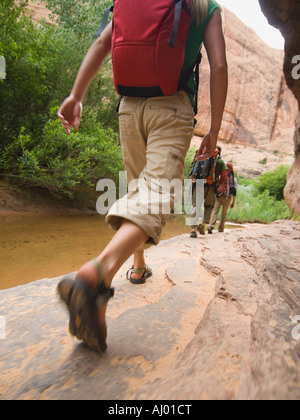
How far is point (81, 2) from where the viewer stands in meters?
10.9

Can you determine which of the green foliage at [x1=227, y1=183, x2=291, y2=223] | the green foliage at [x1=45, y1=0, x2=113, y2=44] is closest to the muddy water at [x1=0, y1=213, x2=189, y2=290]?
the green foliage at [x1=227, y1=183, x2=291, y2=223]

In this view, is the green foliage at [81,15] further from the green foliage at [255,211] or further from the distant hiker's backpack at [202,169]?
the green foliage at [255,211]

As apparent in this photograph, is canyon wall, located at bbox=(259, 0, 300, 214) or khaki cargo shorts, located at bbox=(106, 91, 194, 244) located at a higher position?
canyon wall, located at bbox=(259, 0, 300, 214)

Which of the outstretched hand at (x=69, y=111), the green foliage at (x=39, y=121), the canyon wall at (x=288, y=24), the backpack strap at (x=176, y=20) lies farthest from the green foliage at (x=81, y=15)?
the backpack strap at (x=176, y=20)

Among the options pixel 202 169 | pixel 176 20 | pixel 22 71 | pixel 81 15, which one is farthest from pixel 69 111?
pixel 81 15

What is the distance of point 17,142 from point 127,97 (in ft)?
19.6

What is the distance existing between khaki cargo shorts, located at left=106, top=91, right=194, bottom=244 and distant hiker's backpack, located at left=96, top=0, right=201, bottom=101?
106mm

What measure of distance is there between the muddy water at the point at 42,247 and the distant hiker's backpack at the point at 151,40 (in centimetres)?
238

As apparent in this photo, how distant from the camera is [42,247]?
161 inches

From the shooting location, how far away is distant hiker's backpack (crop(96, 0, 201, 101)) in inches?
43.1

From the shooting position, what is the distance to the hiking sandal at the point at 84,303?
0.82 metres

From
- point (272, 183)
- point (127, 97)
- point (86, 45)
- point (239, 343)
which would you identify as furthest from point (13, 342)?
point (272, 183)

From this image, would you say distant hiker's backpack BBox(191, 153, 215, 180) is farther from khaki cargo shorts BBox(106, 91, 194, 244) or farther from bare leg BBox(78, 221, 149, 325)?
bare leg BBox(78, 221, 149, 325)

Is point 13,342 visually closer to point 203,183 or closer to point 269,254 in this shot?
point 269,254
